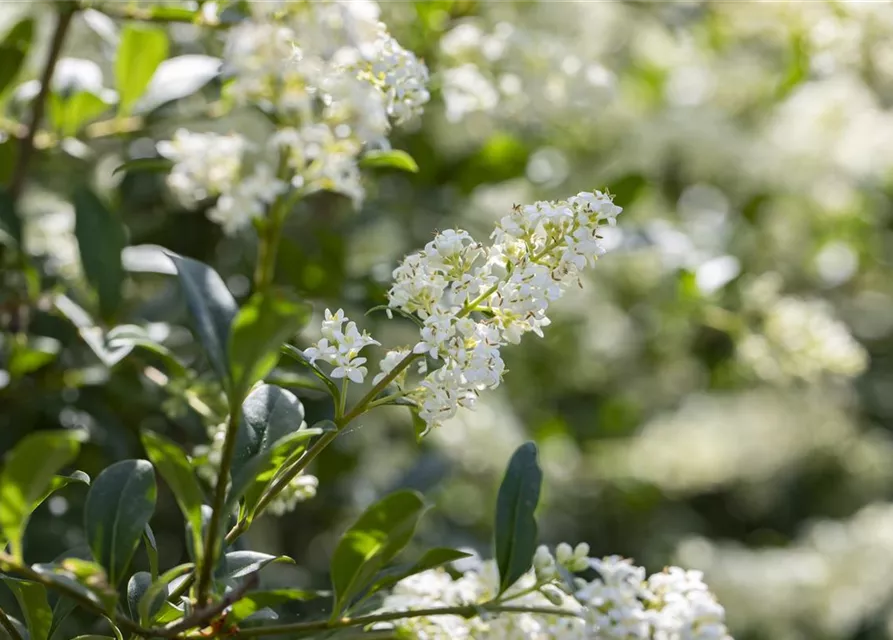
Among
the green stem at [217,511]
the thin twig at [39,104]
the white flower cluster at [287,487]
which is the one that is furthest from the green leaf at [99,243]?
the green stem at [217,511]

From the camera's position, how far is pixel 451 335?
673 mm

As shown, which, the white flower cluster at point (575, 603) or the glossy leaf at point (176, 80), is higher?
the glossy leaf at point (176, 80)

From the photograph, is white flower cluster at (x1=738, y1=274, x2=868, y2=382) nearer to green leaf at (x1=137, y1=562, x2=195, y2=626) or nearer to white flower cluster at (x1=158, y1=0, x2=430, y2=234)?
white flower cluster at (x1=158, y1=0, x2=430, y2=234)

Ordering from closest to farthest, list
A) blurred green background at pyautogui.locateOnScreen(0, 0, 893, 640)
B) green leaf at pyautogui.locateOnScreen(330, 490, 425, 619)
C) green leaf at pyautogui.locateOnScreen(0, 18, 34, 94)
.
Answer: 1. green leaf at pyautogui.locateOnScreen(330, 490, 425, 619)
2. green leaf at pyautogui.locateOnScreen(0, 18, 34, 94)
3. blurred green background at pyautogui.locateOnScreen(0, 0, 893, 640)

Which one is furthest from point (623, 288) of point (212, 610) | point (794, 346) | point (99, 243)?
point (212, 610)

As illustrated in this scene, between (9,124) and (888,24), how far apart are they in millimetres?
1597

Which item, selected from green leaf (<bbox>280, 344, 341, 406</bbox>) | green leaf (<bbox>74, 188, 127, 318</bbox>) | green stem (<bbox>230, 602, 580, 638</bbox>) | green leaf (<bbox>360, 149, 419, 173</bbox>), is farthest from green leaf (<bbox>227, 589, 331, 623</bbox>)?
green leaf (<bbox>74, 188, 127, 318</bbox>)

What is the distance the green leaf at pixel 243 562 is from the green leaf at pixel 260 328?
8.6 inches

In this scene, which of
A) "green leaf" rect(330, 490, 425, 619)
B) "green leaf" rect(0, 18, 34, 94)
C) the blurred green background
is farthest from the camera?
the blurred green background

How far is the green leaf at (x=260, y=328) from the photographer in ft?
1.77

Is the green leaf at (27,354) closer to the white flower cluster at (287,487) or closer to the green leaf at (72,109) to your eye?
the green leaf at (72,109)

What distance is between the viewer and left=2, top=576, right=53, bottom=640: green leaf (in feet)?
2.31

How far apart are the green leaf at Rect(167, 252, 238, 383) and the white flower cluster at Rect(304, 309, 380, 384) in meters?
0.08

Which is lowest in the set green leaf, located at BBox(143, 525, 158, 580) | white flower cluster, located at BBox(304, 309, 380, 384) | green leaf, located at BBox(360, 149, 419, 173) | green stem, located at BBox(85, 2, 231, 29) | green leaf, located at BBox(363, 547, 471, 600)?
green leaf, located at BBox(143, 525, 158, 580)
